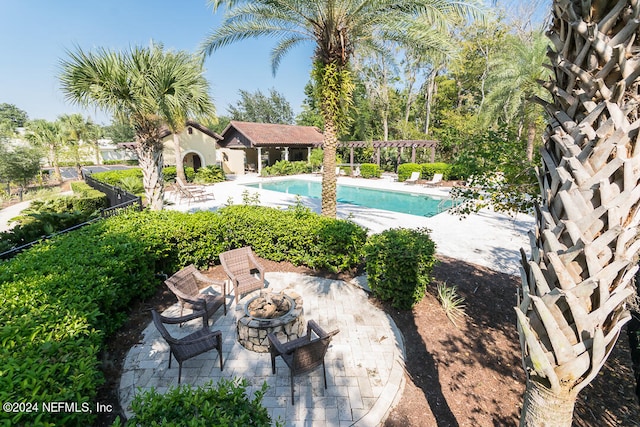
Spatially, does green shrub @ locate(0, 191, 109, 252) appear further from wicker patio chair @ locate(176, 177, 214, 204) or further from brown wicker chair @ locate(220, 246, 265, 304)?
brown wicker chair @ locate(220, 246, 265, 304)

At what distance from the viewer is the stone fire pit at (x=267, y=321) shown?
15.6ft

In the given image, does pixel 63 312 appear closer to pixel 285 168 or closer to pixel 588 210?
pixel 588 210

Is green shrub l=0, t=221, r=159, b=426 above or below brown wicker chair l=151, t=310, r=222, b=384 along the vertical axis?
above

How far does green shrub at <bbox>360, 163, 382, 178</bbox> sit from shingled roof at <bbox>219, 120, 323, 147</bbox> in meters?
7.23

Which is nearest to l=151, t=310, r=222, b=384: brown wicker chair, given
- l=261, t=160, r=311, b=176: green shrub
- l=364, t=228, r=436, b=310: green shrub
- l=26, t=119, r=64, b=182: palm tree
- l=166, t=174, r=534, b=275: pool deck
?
Result: l=364, t=228, r=436, b=310: green shrub

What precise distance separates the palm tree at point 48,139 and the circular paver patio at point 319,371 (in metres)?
31.3

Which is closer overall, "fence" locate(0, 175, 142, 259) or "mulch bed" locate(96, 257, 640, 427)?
"mulch bed" locate(96, 257, 640, 427)

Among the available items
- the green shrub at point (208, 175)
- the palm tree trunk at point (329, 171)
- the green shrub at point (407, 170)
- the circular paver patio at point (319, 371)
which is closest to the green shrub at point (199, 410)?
the circular paver patio at point (319, 371)

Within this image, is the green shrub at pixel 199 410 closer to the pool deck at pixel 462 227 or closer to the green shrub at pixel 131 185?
the pool deck at pixel 462 227

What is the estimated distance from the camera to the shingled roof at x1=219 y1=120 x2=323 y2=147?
28.1 metres

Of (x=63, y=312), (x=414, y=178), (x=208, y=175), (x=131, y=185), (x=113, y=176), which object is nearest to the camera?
(x=63, y=312)

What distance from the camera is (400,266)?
5.77 m

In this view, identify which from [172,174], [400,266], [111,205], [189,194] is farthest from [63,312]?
[172,174]

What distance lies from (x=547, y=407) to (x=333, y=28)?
30.6 ft
